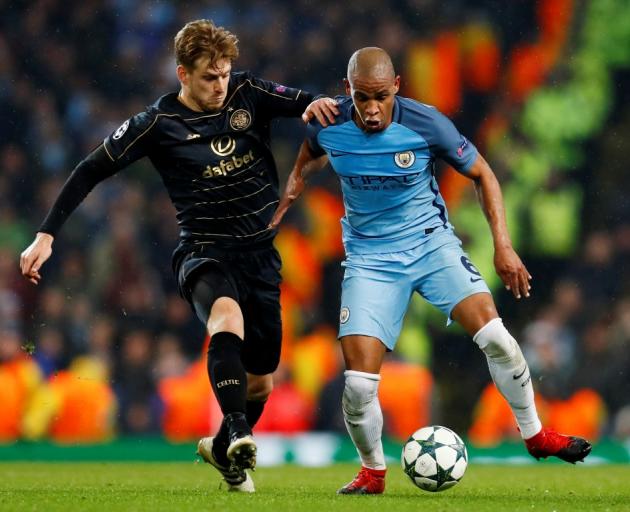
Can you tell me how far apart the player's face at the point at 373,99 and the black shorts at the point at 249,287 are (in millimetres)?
806

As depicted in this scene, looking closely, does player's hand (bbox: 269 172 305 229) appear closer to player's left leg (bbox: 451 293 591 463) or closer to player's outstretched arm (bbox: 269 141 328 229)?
player's outstretched arm (bbox: 269 141 328 229)

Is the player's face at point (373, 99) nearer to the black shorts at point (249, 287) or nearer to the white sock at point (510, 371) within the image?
the black shorts at point (249, 287)

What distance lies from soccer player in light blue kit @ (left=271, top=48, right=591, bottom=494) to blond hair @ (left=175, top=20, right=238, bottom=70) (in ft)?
1.80

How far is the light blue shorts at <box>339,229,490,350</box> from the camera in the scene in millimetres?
5719

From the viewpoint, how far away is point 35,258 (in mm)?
5465

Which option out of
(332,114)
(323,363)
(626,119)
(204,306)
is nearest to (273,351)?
(204,306)

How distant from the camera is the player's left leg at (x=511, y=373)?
5.58 meters

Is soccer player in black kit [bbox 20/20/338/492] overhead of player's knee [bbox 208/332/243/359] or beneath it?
overhead

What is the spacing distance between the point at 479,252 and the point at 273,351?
231 inches

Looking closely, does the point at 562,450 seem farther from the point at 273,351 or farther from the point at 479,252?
the point at 479,252

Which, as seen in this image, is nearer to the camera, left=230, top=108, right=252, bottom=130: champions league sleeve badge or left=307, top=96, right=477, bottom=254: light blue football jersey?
left=307, top=96, right=477, bottom=254: light blue football jersey

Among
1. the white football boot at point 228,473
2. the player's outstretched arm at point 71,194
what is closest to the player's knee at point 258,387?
the white football boot at point 228,473

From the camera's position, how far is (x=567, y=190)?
11.8 meters

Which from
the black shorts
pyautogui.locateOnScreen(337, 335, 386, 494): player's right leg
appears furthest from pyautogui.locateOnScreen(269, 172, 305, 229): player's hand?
pyautogui.locateOnScreen(337, 335, 386, 494): player's right leg
